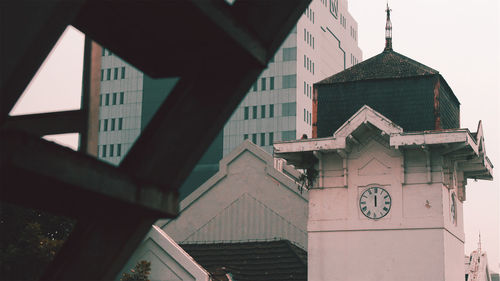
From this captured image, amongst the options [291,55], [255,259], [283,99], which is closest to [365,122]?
[255,259]

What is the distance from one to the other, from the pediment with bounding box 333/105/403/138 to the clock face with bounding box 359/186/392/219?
2.16 meters

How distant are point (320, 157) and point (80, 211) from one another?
89.2 ft

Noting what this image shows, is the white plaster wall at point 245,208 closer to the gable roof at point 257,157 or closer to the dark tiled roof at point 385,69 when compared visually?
the gable roof at point 257,157

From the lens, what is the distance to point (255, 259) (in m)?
34.5

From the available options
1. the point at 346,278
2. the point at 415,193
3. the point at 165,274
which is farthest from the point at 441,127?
the point at 165,274

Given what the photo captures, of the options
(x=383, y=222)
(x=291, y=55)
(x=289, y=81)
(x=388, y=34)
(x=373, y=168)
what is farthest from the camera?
(x=291, y=55)

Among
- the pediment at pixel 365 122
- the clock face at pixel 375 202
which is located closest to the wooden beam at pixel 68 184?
the pediment at pixel 365 122

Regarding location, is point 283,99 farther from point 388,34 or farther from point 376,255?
point 376,255

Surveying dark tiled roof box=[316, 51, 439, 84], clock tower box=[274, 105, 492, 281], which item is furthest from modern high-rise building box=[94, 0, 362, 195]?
clock tower box=[274, 105, 492, 281]

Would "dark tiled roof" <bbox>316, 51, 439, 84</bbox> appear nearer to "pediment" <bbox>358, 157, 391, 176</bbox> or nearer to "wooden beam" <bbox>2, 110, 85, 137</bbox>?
"pediment" <bbox>358, 157, 391, 176</bbox>

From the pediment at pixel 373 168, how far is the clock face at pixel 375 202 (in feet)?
1.84

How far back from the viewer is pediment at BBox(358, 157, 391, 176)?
29.8 metres

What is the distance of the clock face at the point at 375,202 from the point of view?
2947 centimetres

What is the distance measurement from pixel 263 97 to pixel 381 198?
85.0m
